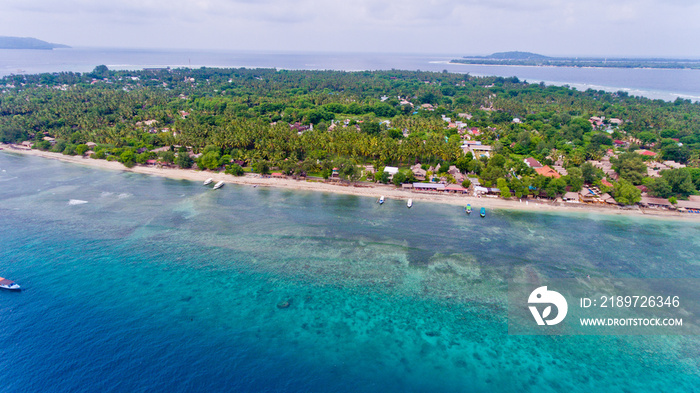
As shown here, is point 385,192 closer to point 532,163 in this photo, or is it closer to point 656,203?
point 532,163

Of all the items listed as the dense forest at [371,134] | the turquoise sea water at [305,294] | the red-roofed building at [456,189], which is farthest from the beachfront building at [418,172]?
the turquoise sea water at [305,294]

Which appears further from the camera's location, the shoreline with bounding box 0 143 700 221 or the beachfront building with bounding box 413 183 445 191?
the beachfront building with bounding box 413 183 445 191

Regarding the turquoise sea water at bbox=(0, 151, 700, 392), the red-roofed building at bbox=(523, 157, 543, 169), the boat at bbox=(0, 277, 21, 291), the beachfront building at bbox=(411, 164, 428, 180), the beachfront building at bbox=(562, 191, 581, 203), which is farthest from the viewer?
the red-roofed building at bbox=(523, 157, 543, 169)

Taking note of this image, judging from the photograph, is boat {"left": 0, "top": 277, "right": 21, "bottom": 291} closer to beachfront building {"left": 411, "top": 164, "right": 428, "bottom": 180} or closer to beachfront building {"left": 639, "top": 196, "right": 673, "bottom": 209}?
beachfront building {"left": 411, "top": 164, "right": 428, "bottom": 180}

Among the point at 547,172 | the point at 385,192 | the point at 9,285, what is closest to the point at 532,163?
the point at 547,172

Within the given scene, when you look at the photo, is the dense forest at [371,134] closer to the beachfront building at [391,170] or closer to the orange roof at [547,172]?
the beachfront building at [391,170]

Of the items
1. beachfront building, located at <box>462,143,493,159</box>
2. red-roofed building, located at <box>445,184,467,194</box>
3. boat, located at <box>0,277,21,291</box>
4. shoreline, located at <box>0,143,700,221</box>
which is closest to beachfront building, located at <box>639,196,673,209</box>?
shoreline, located at <box>0,143,700,221</box>
